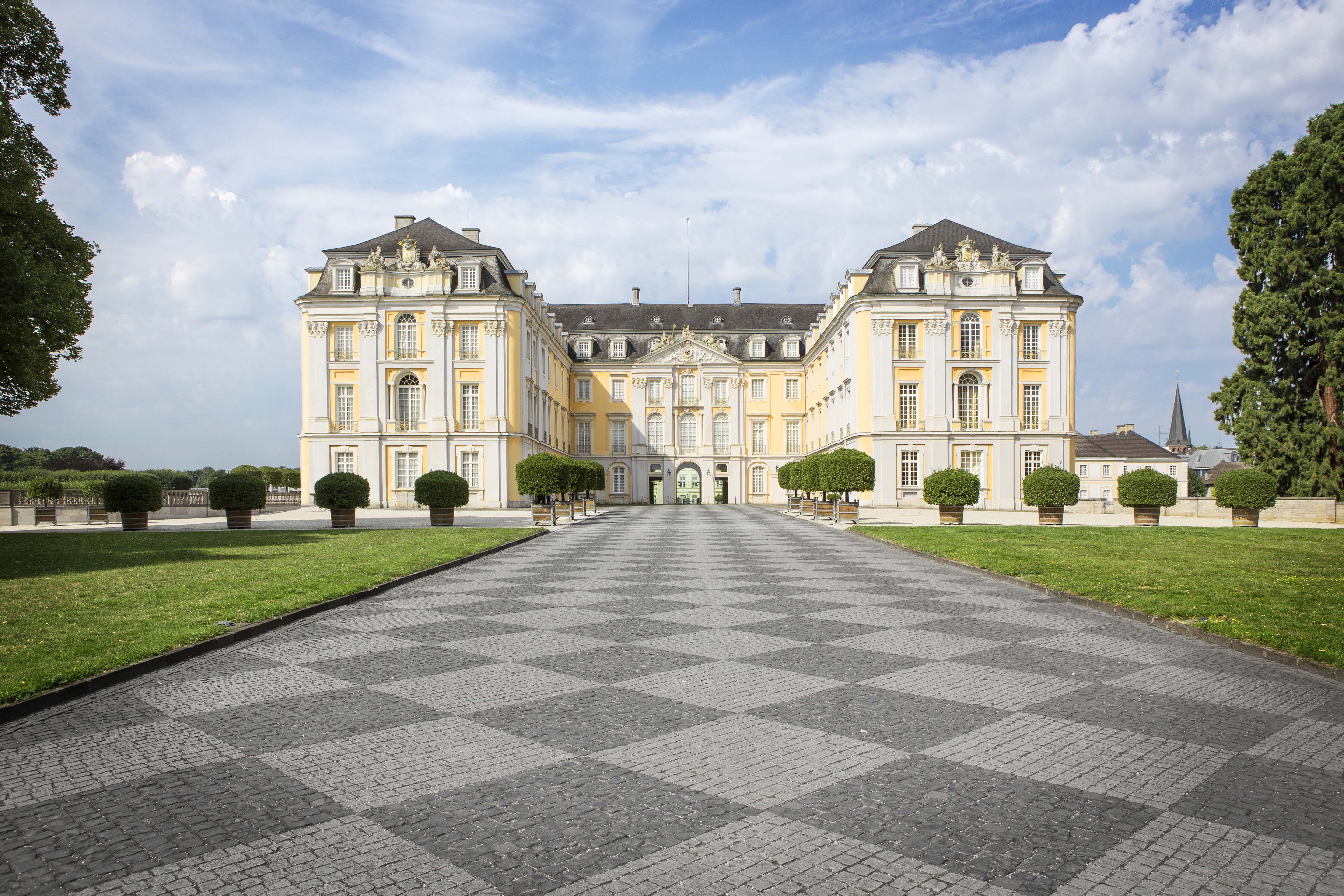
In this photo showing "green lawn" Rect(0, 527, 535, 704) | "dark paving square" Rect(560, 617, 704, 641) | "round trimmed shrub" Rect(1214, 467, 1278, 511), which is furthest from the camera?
"round trimmed shrub" Rect(1214, 467, 1278, 511)

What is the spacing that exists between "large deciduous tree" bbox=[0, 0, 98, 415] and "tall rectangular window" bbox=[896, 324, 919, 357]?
3749 cm

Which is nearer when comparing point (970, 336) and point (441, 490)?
point (441, 490)

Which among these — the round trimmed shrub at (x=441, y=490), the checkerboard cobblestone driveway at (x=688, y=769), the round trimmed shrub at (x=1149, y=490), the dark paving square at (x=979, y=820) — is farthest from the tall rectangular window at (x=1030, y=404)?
the dark paving square at (x=979, y=820)

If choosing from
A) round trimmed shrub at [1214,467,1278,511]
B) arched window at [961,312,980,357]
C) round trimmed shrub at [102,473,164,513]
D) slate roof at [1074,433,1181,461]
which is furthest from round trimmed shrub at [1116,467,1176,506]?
slate roof at [1074,433,1181,461]

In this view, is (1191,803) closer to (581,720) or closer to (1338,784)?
(1338,784)

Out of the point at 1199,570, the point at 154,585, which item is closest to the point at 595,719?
the point at 154,585

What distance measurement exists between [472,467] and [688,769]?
4258cm

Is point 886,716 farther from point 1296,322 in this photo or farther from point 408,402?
point 408,402

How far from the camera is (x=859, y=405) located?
45.9 m

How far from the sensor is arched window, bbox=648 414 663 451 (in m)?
61.9

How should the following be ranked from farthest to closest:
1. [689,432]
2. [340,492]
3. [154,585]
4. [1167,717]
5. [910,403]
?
1. [689,432]
2. [910,403]
3. [340,492]
4. [154,585]
5. [1167,717]

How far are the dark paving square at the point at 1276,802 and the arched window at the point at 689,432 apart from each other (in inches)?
2285

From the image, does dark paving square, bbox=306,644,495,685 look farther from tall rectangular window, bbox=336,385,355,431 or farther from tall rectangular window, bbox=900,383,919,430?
tall rectangular window, bbox=336,385,355,431

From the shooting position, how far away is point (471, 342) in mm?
45656
